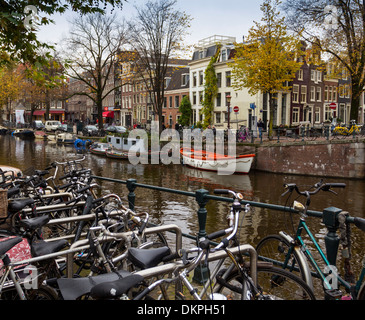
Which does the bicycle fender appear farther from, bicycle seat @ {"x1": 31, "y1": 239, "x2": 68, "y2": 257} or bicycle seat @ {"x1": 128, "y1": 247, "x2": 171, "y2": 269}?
bicycle seat @ {"x1": 31, "y1": 239, "x2": 68, "y2": 257}

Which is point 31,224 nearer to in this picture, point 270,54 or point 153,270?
point 153,270

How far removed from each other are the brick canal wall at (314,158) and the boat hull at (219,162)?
6.23 ft

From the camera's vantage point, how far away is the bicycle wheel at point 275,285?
2830 mm

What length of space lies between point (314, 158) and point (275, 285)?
21292 millimetres

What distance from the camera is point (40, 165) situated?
24906 millimetres

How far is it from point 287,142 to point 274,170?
2.03m

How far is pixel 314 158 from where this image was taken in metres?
23.0

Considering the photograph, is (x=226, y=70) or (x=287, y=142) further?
(x=226, y=70)

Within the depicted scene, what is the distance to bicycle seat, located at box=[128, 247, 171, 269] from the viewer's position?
2.63m

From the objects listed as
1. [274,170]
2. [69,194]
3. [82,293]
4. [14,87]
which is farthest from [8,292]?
[14,87]

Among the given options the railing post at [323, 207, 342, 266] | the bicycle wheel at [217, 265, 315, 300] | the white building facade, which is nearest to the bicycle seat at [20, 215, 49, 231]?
the bicycle wheel at [217, 265, 315, 300]

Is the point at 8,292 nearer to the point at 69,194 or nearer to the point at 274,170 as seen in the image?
the point at 69,194

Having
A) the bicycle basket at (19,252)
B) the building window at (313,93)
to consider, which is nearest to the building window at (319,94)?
the building window at (313,93)

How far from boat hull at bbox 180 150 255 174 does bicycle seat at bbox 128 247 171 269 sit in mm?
21091
